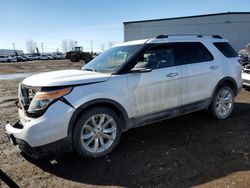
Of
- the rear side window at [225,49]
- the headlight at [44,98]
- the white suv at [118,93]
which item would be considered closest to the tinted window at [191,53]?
the white suv at [118,93]

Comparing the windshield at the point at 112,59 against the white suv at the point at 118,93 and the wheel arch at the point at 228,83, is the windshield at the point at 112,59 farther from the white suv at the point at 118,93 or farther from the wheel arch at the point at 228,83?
the wheel arch at the point at 228,83

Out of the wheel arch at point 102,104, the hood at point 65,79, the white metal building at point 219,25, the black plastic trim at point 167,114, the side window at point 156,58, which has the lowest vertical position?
the black plastic trim at point 167,114

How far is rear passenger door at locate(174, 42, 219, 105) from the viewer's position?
5.52 m

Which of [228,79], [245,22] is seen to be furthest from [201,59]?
[245,22]

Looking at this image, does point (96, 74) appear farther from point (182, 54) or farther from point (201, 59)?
point (201, 59)

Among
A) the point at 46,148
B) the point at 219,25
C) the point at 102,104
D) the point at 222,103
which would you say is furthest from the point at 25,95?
the point at 219,25

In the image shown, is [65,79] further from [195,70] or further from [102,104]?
[195,70]

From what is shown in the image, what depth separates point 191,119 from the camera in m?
6.55

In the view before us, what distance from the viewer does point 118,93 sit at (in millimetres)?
4641

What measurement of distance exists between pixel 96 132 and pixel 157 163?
106 cm

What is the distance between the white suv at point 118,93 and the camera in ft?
13.5

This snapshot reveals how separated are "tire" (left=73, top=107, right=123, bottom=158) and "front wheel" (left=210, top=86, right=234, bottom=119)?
8.37 feet

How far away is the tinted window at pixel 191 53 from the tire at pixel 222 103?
0.83m

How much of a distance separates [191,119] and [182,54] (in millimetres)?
1693
